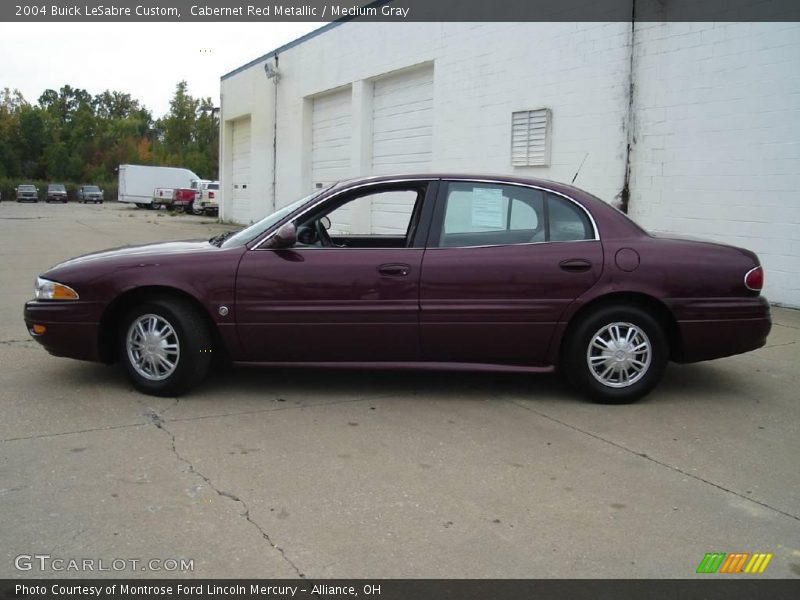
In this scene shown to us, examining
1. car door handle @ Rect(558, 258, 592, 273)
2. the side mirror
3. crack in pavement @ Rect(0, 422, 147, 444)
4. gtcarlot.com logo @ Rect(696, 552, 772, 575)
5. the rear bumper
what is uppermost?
the side mirror

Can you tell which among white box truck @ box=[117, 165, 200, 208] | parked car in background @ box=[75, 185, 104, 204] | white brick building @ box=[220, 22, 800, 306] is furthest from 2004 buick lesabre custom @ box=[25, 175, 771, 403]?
parked car in background @ box=[75, 185, 104, 204]

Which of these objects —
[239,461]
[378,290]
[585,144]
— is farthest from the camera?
[585,144]

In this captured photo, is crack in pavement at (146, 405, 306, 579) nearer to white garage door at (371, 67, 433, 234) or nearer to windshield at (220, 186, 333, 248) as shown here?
windshield at (220, 186, 333, 248)

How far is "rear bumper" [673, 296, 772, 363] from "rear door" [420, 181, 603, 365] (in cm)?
74

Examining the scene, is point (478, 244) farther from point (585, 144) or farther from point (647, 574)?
point (585, 144)

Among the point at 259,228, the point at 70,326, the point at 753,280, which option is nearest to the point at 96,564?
the point at 70,326

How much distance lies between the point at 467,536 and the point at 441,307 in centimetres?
208

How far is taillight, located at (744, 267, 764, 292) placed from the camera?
5.31m

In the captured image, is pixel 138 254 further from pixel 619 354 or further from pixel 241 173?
pixel 241 173

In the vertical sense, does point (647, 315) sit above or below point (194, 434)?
above

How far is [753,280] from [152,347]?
4.23 m
